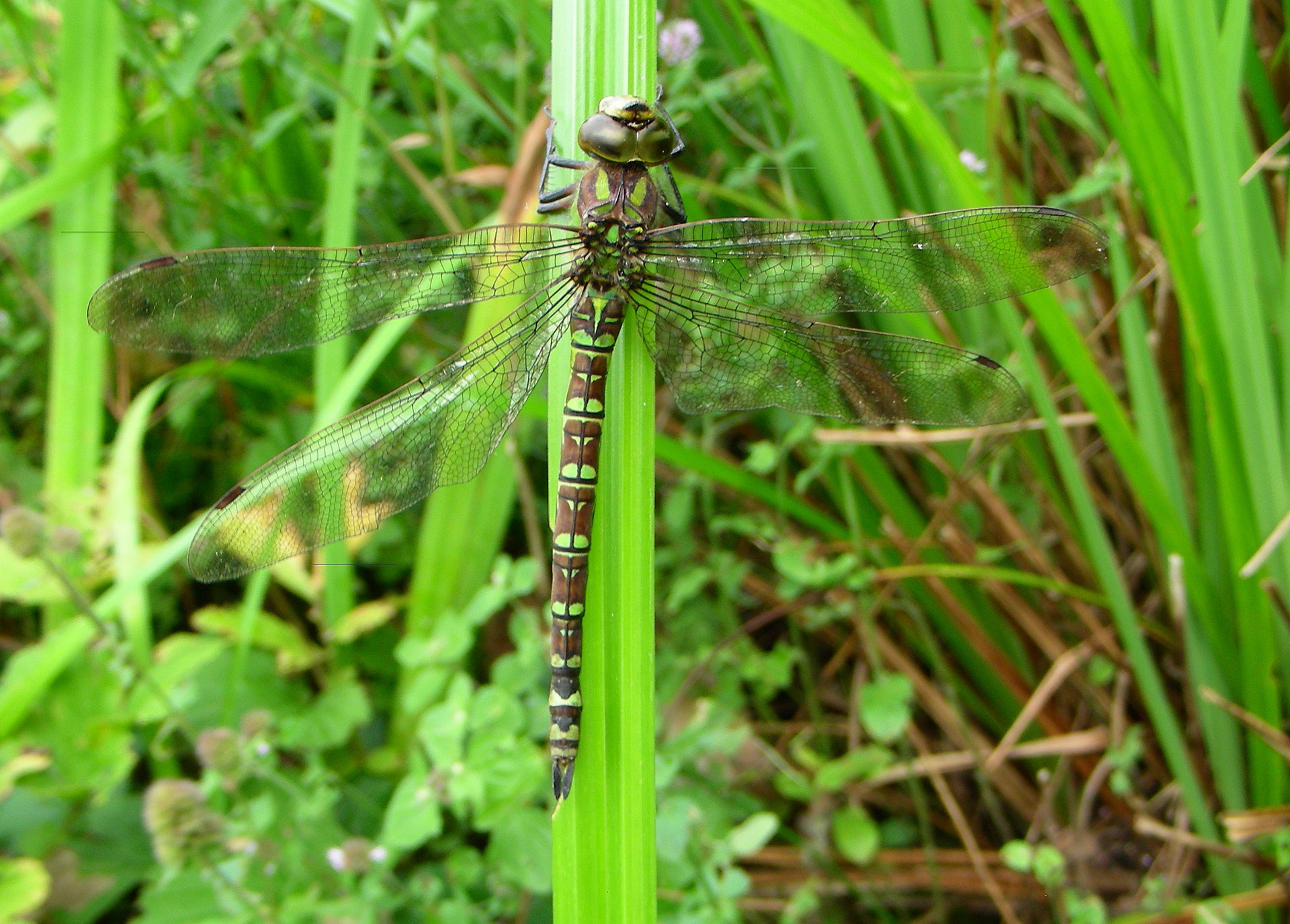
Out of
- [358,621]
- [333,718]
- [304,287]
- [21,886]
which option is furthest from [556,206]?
[21,886]

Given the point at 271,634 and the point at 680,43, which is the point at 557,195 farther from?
the point at 271,634

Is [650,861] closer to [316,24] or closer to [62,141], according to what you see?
[62,141]

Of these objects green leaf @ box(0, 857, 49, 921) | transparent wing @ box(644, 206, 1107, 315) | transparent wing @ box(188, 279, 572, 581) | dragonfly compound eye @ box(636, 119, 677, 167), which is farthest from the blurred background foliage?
transparent wing @ box(188, 279, 572, 581)

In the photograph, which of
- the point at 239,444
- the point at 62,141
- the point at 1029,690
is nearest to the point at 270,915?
the point at 239,444

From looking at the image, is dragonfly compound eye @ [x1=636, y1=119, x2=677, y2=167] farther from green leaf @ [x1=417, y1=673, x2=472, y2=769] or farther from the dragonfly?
green leaf @ [x1=417, y1=673, x2=472, y2=769]

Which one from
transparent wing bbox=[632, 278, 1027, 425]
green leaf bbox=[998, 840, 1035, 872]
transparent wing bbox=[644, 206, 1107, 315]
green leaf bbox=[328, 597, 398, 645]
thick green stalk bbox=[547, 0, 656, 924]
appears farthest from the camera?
green leaf bbox=[328, 597, 398, 645]

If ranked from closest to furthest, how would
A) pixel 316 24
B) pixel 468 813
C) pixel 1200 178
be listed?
pixel 1200 178, pixel 468 813, pixel 316 24
